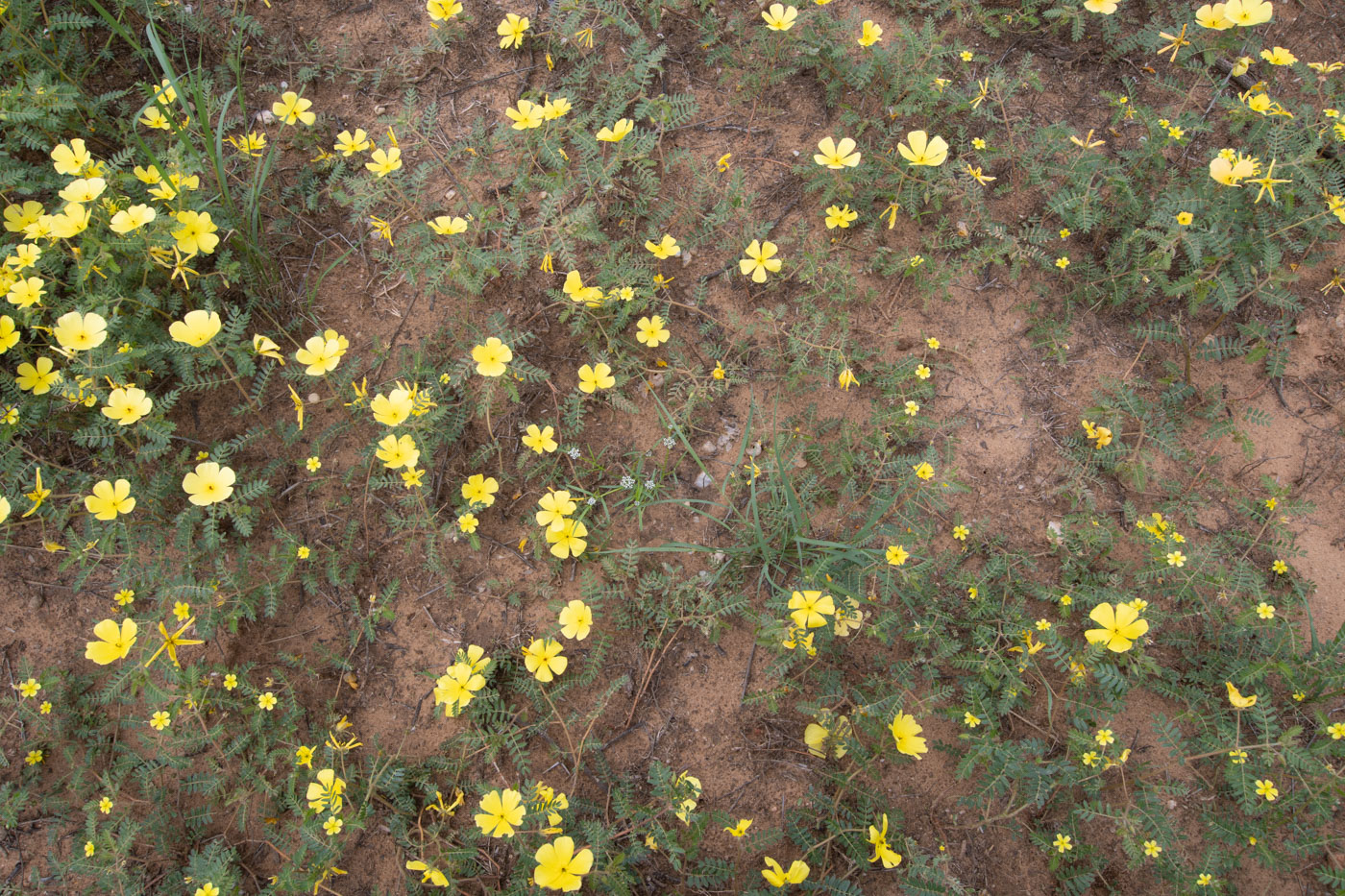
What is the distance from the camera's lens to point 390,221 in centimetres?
304

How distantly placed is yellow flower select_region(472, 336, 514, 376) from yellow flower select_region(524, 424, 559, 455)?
23 cm

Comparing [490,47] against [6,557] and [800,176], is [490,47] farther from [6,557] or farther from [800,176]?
[6,557]

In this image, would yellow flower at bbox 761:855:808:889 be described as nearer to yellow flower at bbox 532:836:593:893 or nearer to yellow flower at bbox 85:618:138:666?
yellow flower at bbox 532:836:593:893

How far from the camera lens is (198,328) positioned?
2.55 metres

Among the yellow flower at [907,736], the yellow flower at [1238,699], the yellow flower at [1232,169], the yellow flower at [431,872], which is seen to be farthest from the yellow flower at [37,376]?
the yellow flower at [1232,169]

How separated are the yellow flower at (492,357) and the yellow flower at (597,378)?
0.26 metres

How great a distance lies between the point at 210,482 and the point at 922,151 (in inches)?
109

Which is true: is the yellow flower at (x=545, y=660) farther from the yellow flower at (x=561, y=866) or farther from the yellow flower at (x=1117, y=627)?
the yellow flower at (x=1117, y=627)

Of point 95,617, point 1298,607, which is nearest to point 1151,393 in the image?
point 1298,607

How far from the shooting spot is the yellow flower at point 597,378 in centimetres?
266

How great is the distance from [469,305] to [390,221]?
1.65 ft

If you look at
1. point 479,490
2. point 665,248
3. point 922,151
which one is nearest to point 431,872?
point 479,490

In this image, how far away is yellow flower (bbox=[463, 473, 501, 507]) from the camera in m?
2.55

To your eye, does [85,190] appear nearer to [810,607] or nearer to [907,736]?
[810,607]
